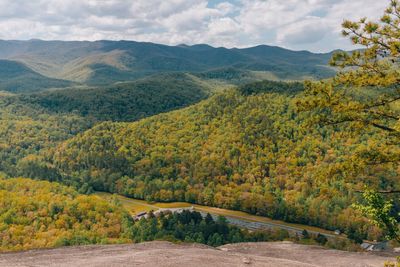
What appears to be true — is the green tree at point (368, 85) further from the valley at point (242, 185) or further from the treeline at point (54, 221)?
the treeline at point (54, 221)

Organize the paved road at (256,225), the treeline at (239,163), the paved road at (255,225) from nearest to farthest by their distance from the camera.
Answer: the paved road at (256,225)
the paved road at (255,225)
the treeline at (239,163)

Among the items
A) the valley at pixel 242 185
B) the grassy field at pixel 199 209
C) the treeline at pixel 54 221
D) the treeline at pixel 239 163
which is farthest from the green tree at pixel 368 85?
the grassy field at pixel 199 209

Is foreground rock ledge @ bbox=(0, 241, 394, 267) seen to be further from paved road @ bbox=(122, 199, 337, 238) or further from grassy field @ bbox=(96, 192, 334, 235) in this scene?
grassy field @ bbox=(96, 192, 334, 235)

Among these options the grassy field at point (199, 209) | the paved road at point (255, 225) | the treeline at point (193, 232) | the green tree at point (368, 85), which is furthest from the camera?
the grassy field at point (199, 209)

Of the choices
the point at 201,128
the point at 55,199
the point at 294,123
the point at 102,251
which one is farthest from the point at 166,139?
the point at 102,251

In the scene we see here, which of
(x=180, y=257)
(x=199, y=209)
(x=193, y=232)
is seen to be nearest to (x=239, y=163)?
Answer: (x=199, y=209)

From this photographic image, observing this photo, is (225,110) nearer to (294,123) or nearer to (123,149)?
(294,123)
